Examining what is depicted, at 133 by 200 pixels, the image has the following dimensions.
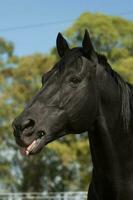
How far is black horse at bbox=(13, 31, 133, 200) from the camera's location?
338 centimetres

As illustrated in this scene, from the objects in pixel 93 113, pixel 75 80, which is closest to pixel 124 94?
pixel 93 113

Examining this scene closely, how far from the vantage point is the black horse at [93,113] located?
3385mm

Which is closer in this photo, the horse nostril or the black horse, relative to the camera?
the horse nostril

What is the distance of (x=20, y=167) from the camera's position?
2822 cm

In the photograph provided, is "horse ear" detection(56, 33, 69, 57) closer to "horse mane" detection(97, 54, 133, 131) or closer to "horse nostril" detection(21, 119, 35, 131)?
"horse mane" detection(97, 54, 133, 131)

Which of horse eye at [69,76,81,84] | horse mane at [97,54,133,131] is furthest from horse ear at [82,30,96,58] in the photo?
horse eye at [69,76,81,84]

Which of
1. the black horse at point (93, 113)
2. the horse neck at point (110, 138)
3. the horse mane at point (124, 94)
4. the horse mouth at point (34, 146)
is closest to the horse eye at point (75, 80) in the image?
the black horse at point (93, 113)

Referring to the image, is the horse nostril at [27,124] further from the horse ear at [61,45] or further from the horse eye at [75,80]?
the horse ear at [61,45]

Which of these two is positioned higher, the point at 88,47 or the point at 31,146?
the point at 88,47

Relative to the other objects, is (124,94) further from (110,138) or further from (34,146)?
(34,146)

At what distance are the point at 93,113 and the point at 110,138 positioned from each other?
9.4 inches

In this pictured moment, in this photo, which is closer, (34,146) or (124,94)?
(34,146)

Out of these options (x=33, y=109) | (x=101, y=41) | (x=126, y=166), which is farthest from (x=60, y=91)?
(x=101, y=41)

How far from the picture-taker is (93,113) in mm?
3500
